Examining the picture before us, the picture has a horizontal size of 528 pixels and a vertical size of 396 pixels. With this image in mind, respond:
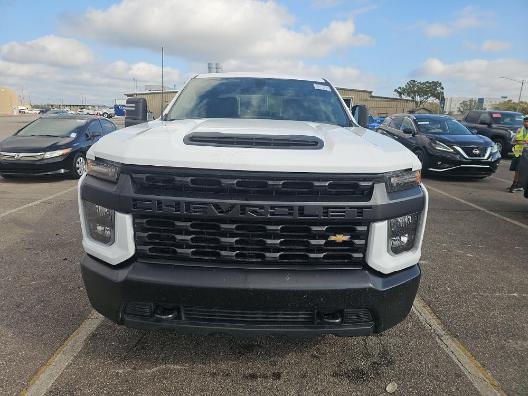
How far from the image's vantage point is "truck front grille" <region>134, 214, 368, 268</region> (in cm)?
216

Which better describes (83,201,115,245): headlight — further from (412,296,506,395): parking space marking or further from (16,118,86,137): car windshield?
(16,118,86,137): car windshield

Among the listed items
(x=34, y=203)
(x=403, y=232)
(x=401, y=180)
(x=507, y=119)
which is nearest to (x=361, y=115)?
(x=401, y=180)

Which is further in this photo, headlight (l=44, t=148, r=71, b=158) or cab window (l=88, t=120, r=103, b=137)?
cab window (l=88, t=120, r=103, b=137)

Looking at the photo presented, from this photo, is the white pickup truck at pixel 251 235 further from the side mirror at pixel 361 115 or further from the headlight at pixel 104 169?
the side mirror at pixel 361 115

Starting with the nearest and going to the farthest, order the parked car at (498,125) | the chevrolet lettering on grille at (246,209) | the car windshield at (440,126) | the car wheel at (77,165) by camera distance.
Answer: the chevrolet lettering on grille at (246,209) < the car wheel at (77,165) < the car windshield at (440,126) < the parked car at (498,125)

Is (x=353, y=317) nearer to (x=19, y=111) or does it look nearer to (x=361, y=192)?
(x=361, y=192)

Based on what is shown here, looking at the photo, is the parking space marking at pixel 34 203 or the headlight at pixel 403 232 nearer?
the headlight at pixel 403 232

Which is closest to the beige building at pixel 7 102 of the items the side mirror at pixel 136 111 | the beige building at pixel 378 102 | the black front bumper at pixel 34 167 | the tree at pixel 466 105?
the beige building at pixel 378 102

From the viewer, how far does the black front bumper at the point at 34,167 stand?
31.0 ft

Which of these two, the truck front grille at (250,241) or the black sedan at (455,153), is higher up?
the truck front grille at (250,241)

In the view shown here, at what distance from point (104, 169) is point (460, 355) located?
2.59 metres

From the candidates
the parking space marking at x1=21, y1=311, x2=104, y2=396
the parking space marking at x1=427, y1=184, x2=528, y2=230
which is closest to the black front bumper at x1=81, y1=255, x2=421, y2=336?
the parking space marking at x1=21, y1=311, x2=104, y2=396

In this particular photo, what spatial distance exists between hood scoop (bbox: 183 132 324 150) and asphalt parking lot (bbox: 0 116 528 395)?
1.40 meters

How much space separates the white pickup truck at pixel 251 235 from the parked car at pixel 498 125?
15.7 meters
